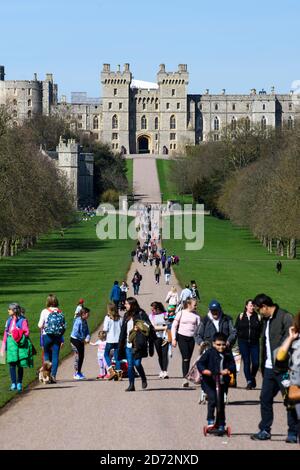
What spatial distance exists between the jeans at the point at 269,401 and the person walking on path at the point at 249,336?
15.0 ft

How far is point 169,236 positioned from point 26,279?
39.8 metres

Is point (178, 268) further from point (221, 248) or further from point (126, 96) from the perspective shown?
point (126, 96)

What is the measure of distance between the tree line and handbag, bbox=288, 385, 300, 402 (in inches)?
1926

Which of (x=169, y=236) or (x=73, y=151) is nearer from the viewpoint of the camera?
(x=169, y=236)

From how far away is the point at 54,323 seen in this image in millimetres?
18609

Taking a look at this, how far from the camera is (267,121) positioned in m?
186

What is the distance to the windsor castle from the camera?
17588cm

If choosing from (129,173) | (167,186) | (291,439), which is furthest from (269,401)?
(129,173)

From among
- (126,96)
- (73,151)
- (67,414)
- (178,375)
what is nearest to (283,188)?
(178,375)

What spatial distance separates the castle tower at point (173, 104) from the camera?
176 metres

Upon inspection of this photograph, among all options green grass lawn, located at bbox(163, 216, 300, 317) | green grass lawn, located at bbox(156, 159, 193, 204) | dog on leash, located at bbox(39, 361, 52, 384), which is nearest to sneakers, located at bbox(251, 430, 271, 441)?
dog on leash, located at bbox(39, 361, 52, 384)

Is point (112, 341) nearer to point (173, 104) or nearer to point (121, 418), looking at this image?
Result: point (121, 418)
